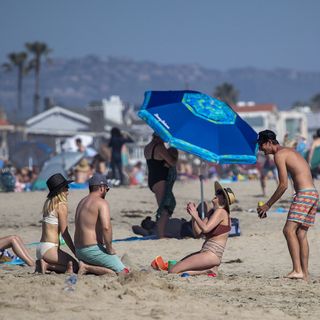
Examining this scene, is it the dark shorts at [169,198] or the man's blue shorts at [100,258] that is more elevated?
the dark shorts at [169,198]

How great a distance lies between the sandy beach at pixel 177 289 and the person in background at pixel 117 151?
33.2 feet

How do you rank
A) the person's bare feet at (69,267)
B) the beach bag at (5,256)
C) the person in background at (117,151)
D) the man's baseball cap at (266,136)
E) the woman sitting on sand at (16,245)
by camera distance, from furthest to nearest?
the person in background at (117,151) < the beach bag at (5,256) < the woman sitting on sand at (16,245) < the man's baseball cap at (266,136) < the person's bare feet at (69,267)

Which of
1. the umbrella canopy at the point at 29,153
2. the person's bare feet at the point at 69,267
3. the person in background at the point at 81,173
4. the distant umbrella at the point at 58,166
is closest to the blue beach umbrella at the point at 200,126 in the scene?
the person's bare feet at the point at 69,267

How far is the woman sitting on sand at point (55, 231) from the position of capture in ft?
31.2

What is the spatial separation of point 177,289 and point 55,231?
2065 millimetres

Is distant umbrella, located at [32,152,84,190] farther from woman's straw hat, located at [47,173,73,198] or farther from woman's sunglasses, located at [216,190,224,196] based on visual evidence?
woman's sunglasses, located at [216,190,224,196]

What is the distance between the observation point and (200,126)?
39.2 feet

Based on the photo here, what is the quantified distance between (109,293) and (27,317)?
93 cm

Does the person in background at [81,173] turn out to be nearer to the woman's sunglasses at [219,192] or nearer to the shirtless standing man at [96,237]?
the woman's sunglasses at [219,192]

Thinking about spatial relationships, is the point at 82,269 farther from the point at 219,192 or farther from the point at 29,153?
the point at 29,153

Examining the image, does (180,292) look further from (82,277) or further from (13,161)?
A: (13,161)

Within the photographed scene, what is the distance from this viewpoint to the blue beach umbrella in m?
11.8

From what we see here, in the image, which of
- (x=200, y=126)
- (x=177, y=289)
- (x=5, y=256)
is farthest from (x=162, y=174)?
(x=177, y=289)

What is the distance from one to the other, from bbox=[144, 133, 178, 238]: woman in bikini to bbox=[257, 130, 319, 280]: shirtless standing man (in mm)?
3170
